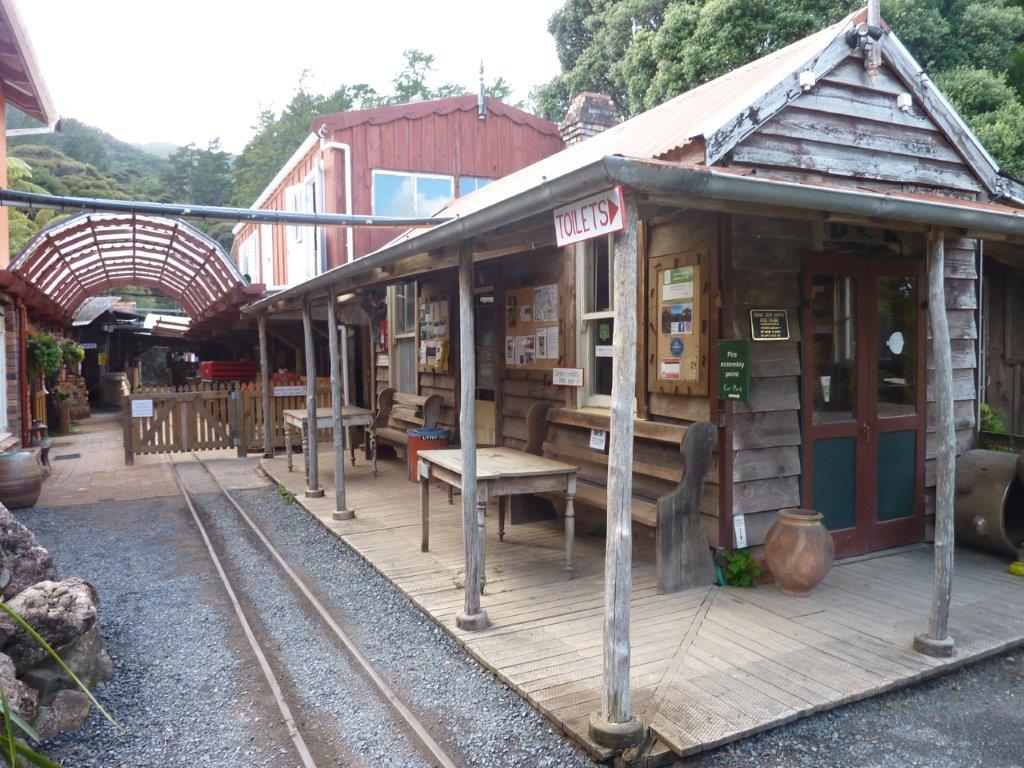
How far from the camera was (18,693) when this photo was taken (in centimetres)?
304

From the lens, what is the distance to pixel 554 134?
12.9 metres

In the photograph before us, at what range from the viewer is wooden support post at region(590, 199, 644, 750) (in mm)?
2914

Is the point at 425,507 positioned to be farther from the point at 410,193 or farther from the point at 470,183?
the point at 470,183

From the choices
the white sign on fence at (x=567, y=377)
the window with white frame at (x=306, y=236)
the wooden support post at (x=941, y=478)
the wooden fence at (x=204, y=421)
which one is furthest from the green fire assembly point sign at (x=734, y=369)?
the wooden fence at (x=204, y=421)

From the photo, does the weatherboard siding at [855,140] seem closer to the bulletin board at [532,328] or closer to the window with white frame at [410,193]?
the bulletin board at [532,328]

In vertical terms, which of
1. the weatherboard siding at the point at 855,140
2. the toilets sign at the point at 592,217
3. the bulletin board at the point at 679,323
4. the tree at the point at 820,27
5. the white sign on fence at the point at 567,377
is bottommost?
the white sign on fence at the point at 567,377

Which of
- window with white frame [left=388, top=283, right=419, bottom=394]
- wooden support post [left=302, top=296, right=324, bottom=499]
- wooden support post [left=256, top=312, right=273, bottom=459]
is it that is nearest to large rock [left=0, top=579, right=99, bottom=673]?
wooden support post [left=302, top=296, right=324, bottom=499]

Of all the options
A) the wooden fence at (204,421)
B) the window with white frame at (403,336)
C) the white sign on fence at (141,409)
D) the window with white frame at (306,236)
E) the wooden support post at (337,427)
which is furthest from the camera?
the window with white frame at (306,236)

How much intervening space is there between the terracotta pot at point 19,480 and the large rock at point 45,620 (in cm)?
495

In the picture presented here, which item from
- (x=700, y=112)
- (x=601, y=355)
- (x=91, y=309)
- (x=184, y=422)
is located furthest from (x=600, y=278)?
(x=91, y=309)

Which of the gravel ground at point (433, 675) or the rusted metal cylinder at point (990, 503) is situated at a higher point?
the rusted metal cylinder at point (990, 503)

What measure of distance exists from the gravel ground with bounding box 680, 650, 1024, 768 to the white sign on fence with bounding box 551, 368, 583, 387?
3290 millimetres

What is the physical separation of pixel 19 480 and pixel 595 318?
258 inches

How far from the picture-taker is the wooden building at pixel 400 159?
11141mm
